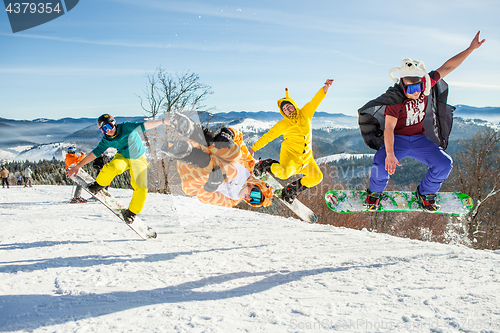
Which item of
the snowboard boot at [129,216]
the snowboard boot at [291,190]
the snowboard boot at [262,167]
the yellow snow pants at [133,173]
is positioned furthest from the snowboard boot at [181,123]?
the snowboard boot at [129,216]

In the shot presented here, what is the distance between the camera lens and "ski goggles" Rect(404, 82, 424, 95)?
4227 mm

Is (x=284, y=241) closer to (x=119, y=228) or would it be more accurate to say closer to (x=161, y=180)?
(x=161, y=180)

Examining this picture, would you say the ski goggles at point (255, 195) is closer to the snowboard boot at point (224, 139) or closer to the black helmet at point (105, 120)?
the snowboard boot at point (224, 139)

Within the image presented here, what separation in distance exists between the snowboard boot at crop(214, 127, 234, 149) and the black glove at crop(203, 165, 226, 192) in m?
0.31

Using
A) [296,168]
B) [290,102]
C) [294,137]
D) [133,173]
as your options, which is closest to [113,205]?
[133,173]

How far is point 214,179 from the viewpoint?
401 cm

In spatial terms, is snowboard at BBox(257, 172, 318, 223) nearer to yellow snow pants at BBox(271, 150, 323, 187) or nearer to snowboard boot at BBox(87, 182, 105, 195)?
yellow snow pants at BBox(271, 150, 323, 187)

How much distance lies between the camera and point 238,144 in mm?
4293

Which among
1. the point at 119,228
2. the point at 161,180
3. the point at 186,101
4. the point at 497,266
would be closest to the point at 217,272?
the point at 161,180

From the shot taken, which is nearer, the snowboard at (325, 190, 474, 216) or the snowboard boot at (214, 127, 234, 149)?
the snowboard boot at (214, 127, 234, 149)

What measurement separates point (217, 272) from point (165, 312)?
1.31 meters

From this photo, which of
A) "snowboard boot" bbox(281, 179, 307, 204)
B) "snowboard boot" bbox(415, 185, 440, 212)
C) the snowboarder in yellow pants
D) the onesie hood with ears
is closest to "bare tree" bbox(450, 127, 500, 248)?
"snowboard boot" bbox(415, 185, 440, 212)

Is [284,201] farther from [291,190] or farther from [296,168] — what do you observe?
[296,168]

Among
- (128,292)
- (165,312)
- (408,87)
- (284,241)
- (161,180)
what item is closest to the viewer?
(165,312)
